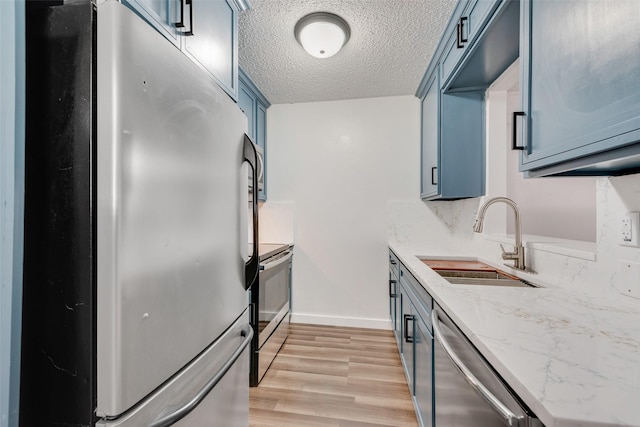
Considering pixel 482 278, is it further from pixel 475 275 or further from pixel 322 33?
pixel 322 33

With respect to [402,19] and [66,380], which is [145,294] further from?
[402,19]

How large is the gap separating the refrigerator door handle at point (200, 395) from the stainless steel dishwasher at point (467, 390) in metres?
0.68

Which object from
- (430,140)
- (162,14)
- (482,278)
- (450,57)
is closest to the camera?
(162,14)

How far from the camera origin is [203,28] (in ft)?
4.32

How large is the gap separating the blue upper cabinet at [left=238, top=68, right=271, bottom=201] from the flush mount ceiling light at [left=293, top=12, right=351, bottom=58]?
0.72 metres

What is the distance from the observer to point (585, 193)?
1996mm

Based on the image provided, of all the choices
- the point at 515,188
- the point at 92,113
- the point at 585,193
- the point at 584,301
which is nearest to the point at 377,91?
the point at 515,188

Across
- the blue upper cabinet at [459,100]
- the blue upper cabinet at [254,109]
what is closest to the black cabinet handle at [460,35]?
the blue upper cabinet at [459,100]

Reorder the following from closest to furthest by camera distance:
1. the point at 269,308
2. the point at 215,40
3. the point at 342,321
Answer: the point at 215,40, the point at 269,308, the point at 342,321

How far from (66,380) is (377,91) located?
290 cm

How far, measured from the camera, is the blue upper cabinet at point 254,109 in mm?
2398

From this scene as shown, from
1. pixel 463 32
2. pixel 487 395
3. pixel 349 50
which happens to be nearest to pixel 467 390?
pixel 487 395

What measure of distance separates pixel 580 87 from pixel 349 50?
162cm

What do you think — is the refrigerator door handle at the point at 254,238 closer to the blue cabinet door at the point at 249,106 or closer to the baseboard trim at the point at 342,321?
the blue cabinet door at the point at 249,106
